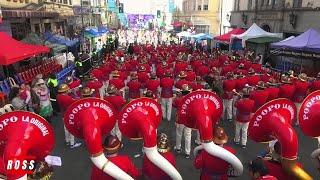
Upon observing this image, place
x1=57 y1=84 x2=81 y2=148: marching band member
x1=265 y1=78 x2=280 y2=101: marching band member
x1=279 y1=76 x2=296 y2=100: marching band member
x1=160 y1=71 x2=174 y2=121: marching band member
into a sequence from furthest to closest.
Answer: x1=160 y1=71 x2=174 y2=121: marching band member, x1=279 y1=76 x2=296 y2=100: marching band member, x1=265 y1=78 x2=280 y2=101: marching band member, x1=57 y1=84 x2=81 y2=148: marching band member

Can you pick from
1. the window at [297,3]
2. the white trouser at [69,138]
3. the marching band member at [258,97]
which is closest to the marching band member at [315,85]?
the marching band member at [258,97]

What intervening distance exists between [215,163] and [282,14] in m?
18.9

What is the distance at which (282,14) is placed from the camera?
21672 mm

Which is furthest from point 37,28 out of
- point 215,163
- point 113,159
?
point 215,163

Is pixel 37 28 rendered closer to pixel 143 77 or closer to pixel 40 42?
pixel 40 42

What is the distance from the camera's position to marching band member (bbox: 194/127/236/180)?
5457 millimetres

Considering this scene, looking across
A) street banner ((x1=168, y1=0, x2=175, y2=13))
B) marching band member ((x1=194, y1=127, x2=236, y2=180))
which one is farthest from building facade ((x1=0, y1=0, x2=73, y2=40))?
street banner ((x1=168, y1=0, x2=175, y2=13))

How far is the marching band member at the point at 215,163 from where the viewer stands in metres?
5.46

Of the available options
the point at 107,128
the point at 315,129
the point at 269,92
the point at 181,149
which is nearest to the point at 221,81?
the point at 269,92

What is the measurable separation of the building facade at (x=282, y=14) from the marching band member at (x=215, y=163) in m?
15.2

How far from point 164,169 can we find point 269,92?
5468 mm

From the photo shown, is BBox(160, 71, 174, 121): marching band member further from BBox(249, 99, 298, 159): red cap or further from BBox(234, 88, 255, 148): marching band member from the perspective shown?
BBox(249, 99, 298, 159): red cap

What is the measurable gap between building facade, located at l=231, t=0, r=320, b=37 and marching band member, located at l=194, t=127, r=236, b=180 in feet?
50.0

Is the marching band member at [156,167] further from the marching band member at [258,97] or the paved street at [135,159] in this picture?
the marching band member at [258,97]
